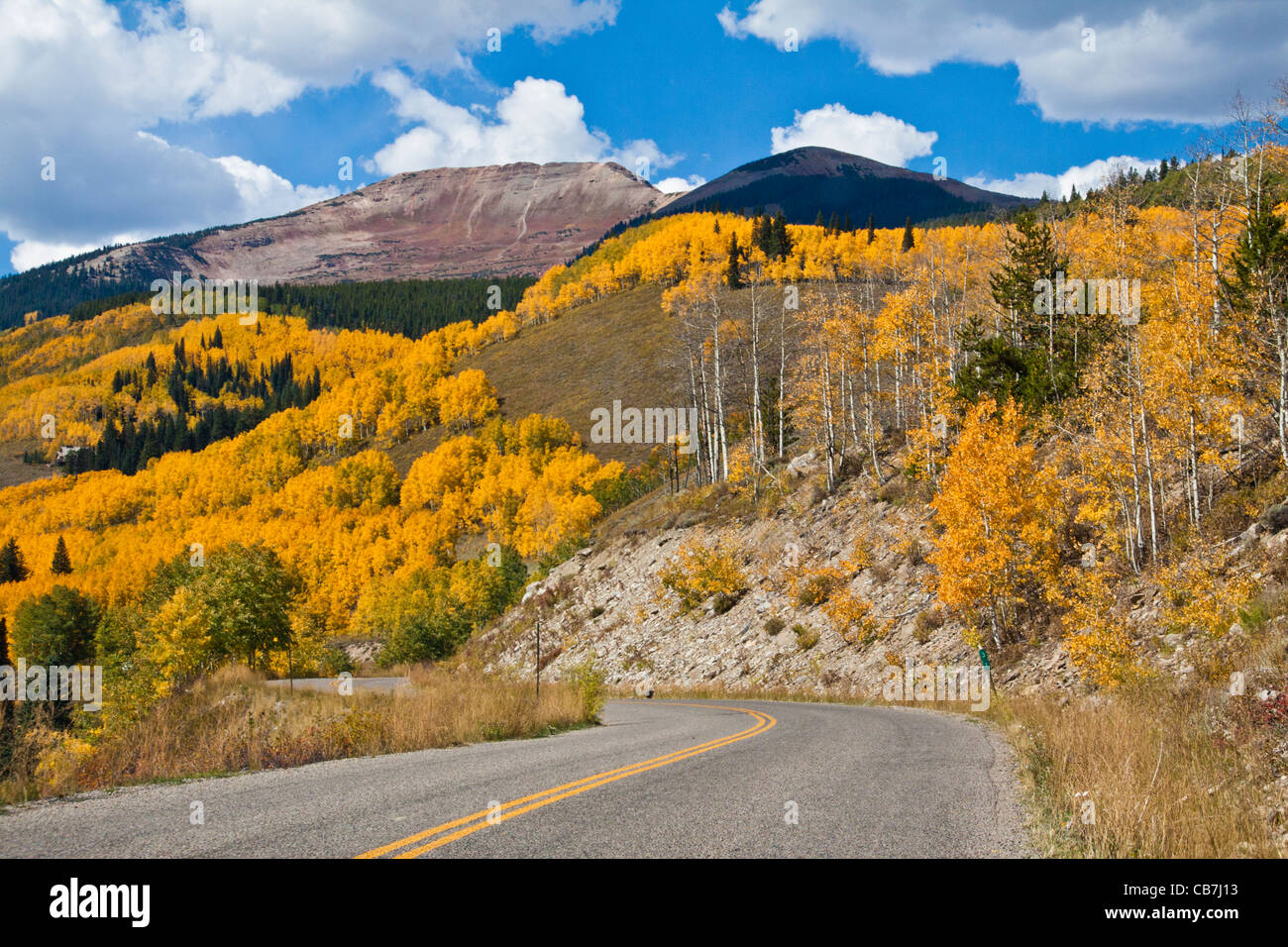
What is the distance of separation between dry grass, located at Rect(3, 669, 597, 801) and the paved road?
2.39 ft

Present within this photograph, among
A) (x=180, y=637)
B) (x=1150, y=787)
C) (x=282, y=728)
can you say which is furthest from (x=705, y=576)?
(x=1150, y=787)

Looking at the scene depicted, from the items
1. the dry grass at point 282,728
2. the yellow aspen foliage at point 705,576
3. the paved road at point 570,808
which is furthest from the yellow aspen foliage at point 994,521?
the yellow aspen foliage at point 705,576

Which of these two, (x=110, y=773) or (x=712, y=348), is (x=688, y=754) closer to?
(x=110, y=773)

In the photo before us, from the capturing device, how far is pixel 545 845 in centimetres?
584

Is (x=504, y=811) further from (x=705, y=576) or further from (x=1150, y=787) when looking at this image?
(x=705, y=576)

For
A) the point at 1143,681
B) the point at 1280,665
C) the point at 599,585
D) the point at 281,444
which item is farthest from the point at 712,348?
the point at 281,444

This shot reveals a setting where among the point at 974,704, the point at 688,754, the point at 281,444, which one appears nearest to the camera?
the point at 688,754

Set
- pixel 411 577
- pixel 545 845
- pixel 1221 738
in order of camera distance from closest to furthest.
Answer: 1. pixel 545 845
2. pixel 1221 738
3. pixel 411 577

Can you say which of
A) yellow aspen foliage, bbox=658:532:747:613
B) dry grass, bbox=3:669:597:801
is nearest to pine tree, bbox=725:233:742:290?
yellow aspen foliage, bbox=658:532:747:613

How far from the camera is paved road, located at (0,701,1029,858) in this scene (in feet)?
19.3

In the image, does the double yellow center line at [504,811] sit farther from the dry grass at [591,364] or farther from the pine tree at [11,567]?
the pine tree at [11,567]

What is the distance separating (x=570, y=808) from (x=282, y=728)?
6.38 meters

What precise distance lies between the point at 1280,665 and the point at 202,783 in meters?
13.4

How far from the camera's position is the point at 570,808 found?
721 centimetres
